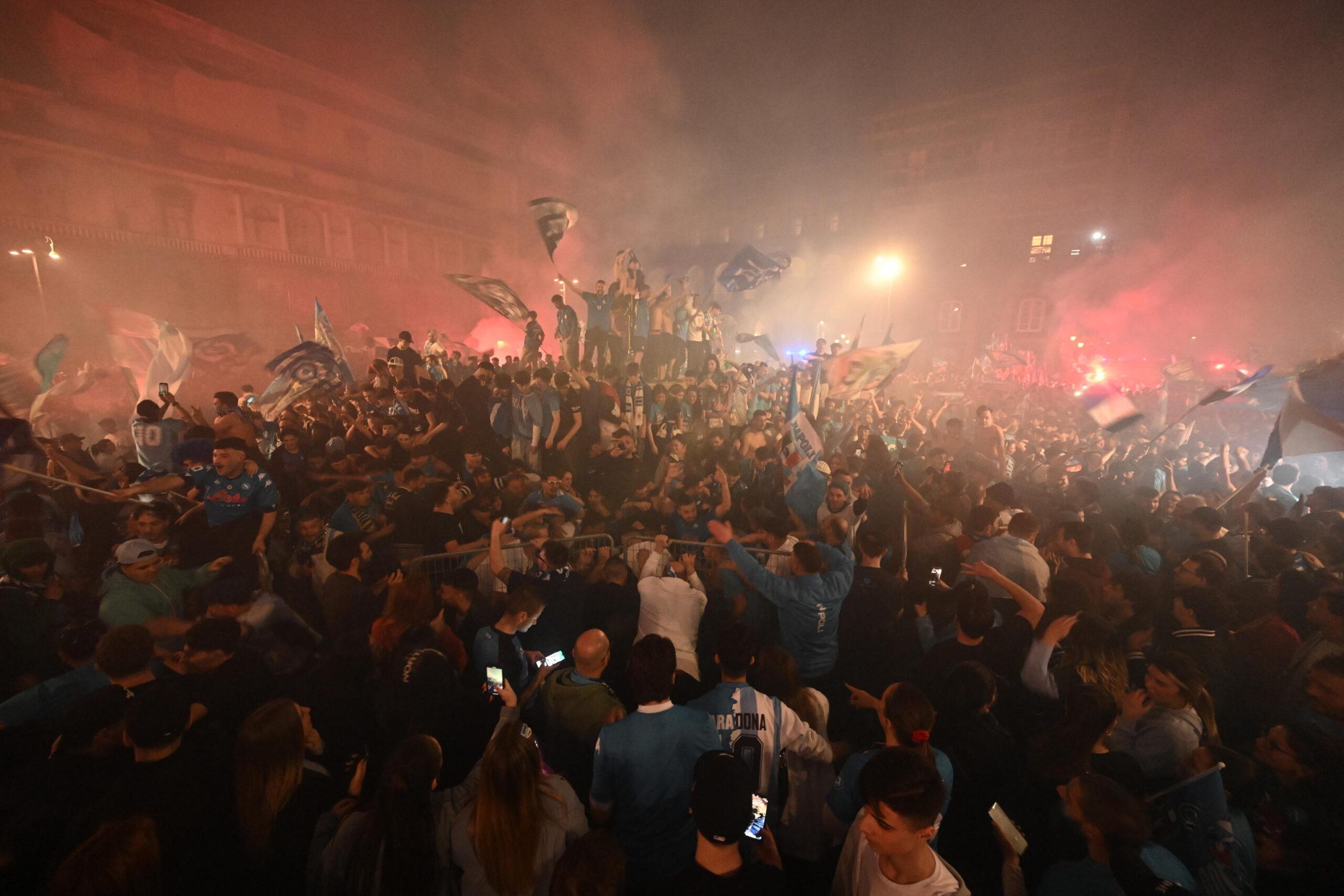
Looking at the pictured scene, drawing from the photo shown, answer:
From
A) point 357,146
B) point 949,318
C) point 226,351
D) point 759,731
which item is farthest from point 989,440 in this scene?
point 357,146

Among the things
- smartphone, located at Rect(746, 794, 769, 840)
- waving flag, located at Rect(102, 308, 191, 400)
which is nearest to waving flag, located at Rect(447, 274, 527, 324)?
waving flag, located at Rect(102, 308, 191, 400)

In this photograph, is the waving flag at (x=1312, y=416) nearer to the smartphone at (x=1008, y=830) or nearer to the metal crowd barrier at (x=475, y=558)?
the smartphone at (x=1008, y=830)

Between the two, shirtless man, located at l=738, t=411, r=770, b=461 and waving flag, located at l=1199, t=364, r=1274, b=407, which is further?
shirtless man, located at l=738, t=411, r=770, b=461

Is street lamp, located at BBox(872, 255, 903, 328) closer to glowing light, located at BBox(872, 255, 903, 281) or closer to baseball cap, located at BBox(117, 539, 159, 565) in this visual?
glowing light, located at BBox(872, 255, 903, 281)

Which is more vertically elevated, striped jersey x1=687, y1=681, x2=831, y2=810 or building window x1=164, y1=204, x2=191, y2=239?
building window x1=164, y1=204, x2=191, y2=239

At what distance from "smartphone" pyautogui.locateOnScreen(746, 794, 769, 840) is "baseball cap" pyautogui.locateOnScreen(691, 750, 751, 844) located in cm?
16

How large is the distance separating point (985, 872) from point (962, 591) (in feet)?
5.65

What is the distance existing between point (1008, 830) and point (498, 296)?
39.8ft

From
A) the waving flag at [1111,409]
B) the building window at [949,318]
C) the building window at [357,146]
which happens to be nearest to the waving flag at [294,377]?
the waving flag at [1111,409]

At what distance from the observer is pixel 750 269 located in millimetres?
18328

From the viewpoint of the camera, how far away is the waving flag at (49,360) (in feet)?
22.8

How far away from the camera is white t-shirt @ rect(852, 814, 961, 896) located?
1.94 m

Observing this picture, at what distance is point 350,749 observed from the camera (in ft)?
9.83

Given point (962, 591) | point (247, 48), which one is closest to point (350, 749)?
point (962, 591)
